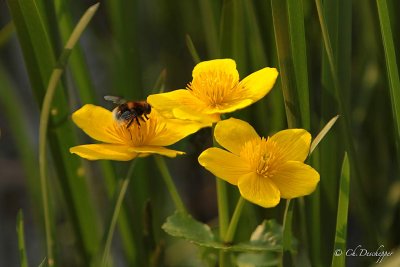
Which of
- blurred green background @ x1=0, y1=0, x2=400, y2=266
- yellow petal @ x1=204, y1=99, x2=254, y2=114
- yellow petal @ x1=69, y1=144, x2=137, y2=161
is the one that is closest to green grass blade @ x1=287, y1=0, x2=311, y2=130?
blurred green background @ x1=0, y1=0, x2=400, y2=266

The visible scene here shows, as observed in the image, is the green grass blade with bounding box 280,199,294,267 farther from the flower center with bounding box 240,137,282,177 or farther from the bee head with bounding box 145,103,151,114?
the bee head with bounding box 145,103,151,114

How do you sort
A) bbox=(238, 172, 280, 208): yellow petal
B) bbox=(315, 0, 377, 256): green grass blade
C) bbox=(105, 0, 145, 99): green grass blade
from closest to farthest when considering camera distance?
bbox=(238, 172, 280, 208): yellow petal, bbox=(315, 0, 377, 256): green grass blade, bbox=(105, 0, 145, 99): green grass blade

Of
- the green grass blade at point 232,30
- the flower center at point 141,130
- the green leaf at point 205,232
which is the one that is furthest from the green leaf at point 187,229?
the green grass blade at point 232,30

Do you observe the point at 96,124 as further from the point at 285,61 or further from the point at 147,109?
the point at 285,61

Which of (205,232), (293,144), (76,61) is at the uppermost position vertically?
(76,61)

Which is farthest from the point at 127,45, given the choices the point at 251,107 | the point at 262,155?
the point at 262,155

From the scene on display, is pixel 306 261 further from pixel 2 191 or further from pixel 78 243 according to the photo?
pixel 2 191

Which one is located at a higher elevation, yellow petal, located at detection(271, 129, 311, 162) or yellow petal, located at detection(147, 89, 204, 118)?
yellow petal, located at detection(147, 89, 204, 118)

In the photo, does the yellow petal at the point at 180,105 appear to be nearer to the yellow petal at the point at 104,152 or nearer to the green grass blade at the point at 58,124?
the yellow petal at the point at 104,152

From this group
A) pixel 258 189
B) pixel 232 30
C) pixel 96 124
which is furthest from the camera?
pixel 232 30
